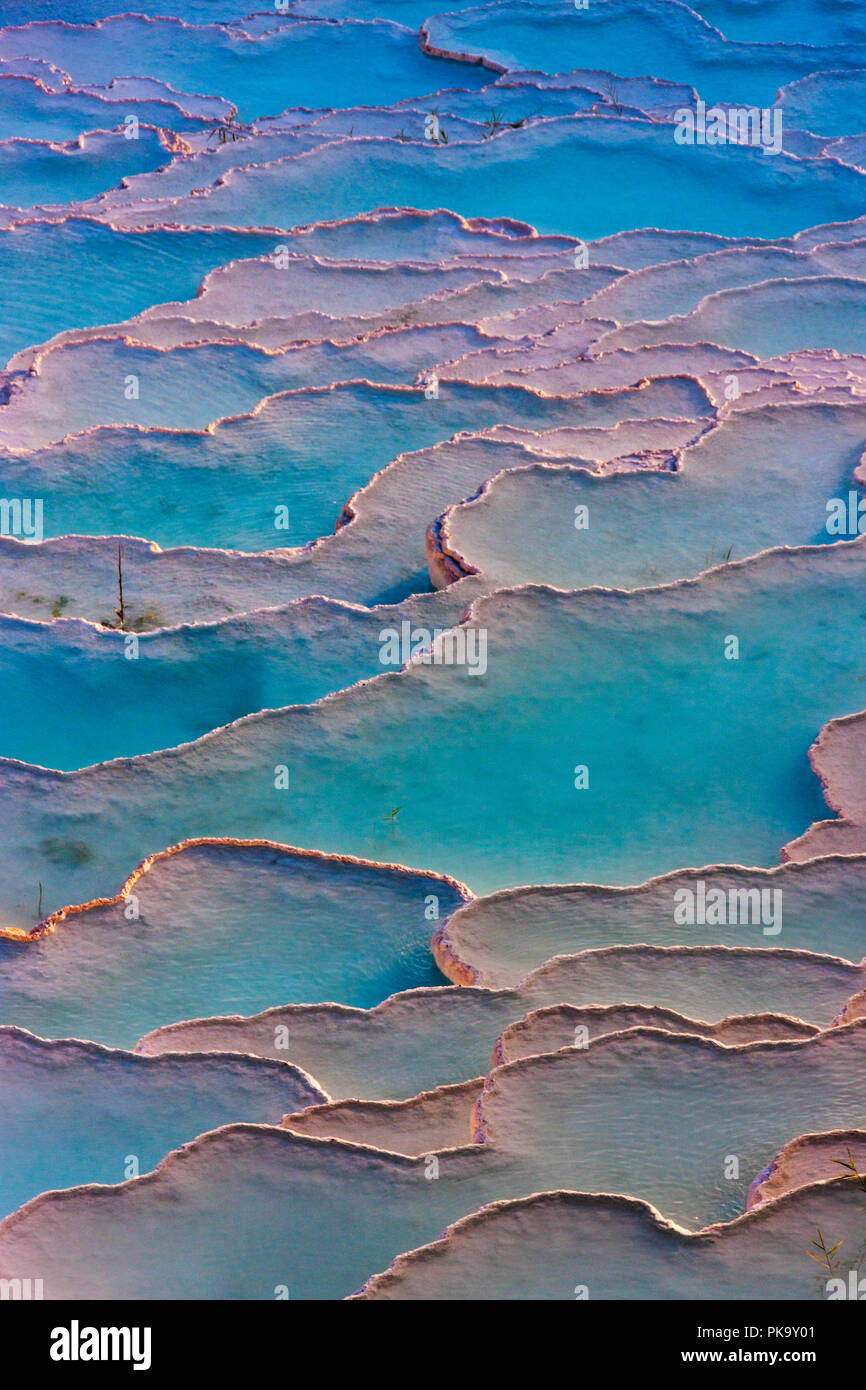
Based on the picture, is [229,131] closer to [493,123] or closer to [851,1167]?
[493,123]

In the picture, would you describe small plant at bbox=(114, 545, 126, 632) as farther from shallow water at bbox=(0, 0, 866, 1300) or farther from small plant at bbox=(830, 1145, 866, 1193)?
Result: small plant at bbox=(830, 1145, 866, 1193)

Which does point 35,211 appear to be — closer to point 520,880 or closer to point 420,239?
point 420,239

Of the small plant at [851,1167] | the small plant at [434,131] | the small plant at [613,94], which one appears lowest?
the small plant at [851,1167]

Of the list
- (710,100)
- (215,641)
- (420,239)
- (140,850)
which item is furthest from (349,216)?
(140,850)

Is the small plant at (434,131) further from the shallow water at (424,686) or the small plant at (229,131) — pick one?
the small plant at (229,131)

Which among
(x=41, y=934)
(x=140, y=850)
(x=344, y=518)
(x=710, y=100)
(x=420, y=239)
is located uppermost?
(x=710, y=100)

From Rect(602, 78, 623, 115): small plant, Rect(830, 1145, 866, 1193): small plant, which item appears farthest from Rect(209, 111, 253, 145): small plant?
Rect(830, 1145, 866, 1193): small plant

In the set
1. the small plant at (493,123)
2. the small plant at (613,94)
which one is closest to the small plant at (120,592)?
the small plant at (493,123)

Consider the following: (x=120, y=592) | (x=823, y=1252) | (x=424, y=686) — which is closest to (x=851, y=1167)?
(x=823, y=1252)

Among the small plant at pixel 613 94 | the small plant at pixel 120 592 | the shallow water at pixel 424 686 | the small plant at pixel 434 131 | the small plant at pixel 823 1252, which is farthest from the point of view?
the small plant at pixel 613 94
